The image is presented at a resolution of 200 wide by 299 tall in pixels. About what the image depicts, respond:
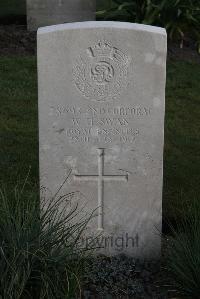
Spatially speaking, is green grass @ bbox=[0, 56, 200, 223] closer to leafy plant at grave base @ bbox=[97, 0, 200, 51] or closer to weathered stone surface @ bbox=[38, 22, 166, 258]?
weathered stone surface @ bbox=[38, 22, 166, 258]

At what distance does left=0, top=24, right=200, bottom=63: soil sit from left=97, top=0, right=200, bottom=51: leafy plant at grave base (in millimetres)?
132

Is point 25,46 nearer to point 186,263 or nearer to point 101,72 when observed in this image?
point 101,72

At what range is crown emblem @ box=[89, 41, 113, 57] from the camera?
14.9ft

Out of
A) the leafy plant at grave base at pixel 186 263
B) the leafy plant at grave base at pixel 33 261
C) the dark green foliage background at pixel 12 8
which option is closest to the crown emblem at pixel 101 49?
the leafy plant at grave base at pixel 33 261

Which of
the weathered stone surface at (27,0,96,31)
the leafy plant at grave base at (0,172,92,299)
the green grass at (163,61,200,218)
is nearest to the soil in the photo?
the weathered stone surface at (27,0,96,31)

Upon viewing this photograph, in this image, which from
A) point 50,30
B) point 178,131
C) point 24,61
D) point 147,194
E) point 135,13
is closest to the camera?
point 50,30

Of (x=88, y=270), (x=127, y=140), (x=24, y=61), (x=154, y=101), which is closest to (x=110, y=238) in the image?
(x=88, y=270)

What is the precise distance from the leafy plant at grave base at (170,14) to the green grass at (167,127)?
953 millimetres

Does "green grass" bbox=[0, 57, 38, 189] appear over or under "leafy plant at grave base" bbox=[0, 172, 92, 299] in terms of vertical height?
over

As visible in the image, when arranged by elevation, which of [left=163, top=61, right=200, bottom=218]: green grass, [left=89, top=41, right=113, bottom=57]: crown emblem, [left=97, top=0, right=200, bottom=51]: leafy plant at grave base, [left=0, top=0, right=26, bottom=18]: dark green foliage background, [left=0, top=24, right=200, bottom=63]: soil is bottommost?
[left=163, top=61, right=200, bottom=218]: green grass

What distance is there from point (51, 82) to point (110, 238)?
121 cm

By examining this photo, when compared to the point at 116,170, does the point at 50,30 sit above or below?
above

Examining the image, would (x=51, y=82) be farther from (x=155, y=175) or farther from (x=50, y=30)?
(x=155, y=175)

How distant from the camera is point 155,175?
479 cm
